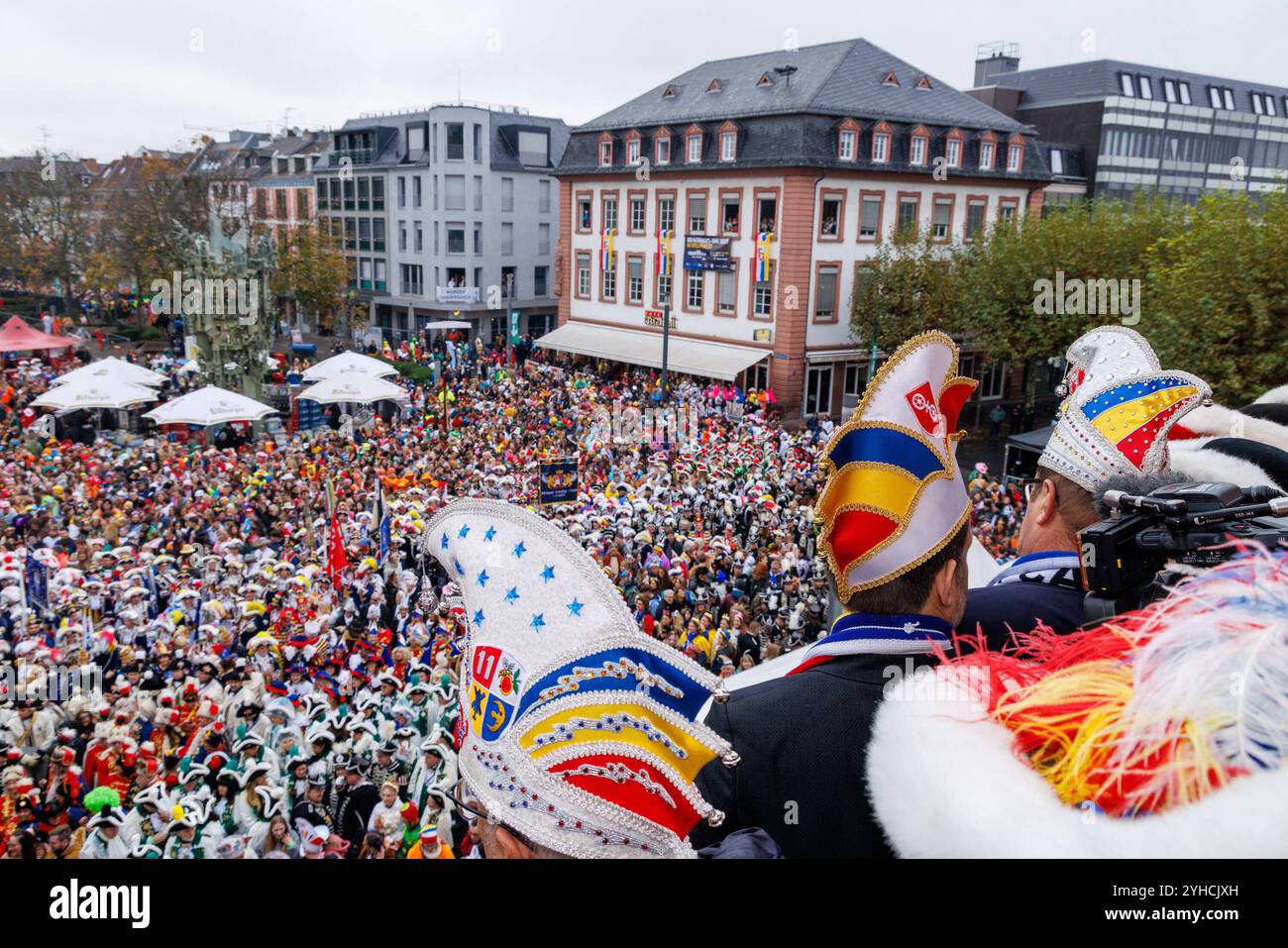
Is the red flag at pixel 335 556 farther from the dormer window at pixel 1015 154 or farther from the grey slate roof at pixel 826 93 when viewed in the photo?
the dormer window at pixel 1015 154

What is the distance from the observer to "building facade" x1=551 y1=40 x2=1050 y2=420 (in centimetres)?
3156

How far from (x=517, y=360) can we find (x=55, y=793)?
116 ft

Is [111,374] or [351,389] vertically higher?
[111,374]

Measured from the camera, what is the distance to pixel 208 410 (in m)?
21.7

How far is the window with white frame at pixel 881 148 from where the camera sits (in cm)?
3200

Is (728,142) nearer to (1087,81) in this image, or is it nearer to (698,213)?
(698,213)

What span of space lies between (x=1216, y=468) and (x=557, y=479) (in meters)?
12.0

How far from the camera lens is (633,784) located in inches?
Answer: 86.6

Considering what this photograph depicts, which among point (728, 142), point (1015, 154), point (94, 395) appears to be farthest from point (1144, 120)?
point (94, 395)

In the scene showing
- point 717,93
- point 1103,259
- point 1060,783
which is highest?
point 717,93

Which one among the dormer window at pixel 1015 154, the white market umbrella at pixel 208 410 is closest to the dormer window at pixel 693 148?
the dormer window at pixel 1015 154

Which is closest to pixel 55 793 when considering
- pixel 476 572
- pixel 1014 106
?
pixel 476 572

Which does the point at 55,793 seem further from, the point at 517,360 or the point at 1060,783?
the point at 517,360

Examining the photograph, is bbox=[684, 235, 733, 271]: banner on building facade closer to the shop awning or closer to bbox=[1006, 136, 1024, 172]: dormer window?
the shop awning
